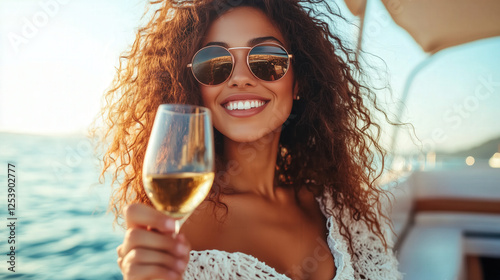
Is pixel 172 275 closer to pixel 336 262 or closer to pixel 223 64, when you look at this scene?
pixel 223 64

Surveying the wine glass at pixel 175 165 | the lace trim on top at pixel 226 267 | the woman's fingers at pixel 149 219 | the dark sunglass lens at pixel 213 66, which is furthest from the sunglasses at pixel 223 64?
the woman's fingers at pixel 149 219

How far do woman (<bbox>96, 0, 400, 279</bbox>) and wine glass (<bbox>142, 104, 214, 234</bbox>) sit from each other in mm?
592

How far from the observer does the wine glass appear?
77 cm

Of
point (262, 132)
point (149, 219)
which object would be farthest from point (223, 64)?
point (149, 219)

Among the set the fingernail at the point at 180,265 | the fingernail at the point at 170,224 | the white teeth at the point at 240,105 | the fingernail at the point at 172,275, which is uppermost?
the white teeth at the point at 240,105

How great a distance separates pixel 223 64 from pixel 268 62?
19cm

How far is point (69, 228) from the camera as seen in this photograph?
5.41m

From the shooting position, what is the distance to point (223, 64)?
5.10 feet

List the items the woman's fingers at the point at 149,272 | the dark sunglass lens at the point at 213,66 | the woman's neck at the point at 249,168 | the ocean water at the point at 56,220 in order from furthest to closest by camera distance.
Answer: the ocean water at the point at 56,220 → the woman's neck at the point at 249,168 → the dark sunglass lens at the point at 213,66 → the woman's fingers at the point at 149,272

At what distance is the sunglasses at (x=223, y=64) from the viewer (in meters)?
1.56

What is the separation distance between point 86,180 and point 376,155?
6.99 meters

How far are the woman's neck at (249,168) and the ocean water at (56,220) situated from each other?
0.70 meters

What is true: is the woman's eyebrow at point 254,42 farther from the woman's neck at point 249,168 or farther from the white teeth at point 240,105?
the woman's neck at point 249,168

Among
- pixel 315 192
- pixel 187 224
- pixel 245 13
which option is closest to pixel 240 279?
pixel 187 224
